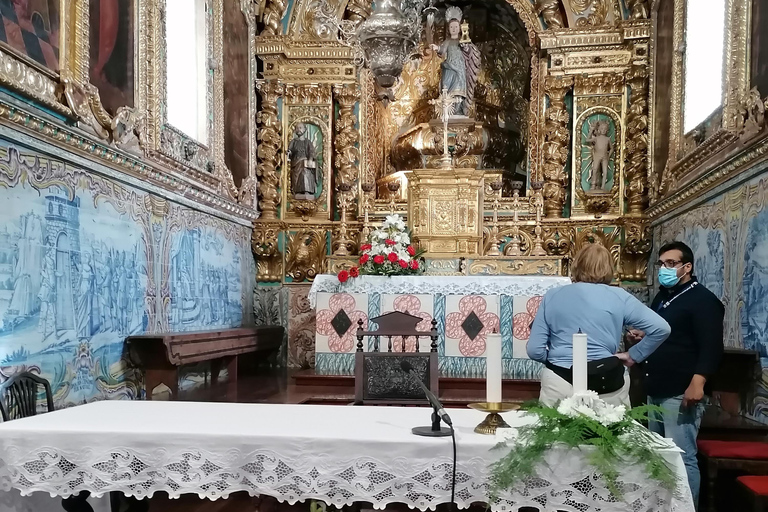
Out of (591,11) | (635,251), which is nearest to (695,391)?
(635,251)

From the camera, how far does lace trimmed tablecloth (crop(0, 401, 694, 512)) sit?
2.41m

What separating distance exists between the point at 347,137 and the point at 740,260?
6293 millimetres

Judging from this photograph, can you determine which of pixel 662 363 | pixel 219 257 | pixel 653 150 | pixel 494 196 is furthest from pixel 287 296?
pixel 662 363

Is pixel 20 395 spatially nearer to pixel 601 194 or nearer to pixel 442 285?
pixel 442 285

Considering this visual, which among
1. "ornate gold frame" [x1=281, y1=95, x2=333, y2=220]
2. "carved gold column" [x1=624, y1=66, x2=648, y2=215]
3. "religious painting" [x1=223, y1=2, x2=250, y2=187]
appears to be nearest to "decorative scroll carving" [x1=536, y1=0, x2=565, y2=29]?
"carved gold column" [x1=624, y1=66, x2=648, y2=215]

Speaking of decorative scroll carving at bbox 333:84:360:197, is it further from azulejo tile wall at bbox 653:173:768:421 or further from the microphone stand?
the microphone stand

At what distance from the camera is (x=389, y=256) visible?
7.66 metres

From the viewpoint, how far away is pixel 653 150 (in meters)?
9.80

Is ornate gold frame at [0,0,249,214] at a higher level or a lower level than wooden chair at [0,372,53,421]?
higher

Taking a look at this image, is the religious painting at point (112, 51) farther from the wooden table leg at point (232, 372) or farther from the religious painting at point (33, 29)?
the wooden table leg at point (232, 372)

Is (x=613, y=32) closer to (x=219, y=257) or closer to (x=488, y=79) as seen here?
(x=488, y=79)

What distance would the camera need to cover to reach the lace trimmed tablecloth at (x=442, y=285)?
7562 mm

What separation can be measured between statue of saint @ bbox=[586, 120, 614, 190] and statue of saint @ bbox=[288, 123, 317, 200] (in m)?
4.21

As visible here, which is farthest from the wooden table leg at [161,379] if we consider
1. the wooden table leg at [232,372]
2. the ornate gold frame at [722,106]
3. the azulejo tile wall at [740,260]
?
the ornate gold frame at [722,106]
